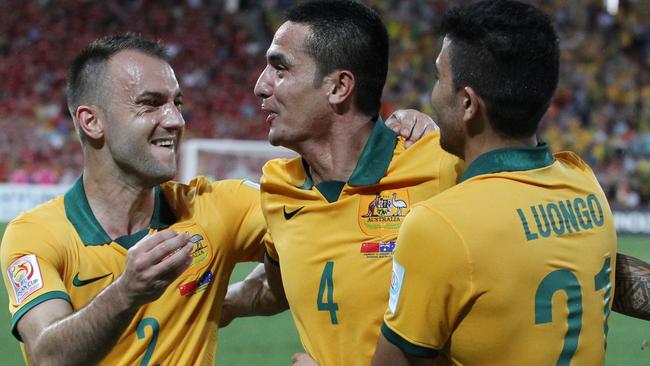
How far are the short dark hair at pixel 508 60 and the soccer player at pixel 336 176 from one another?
71cm

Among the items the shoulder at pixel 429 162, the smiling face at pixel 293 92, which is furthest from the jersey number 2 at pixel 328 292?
the smiling face at pixel 293 92

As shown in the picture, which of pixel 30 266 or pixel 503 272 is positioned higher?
pixel 503 272

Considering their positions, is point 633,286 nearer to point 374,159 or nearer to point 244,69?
point 374,159

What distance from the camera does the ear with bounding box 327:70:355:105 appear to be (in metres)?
3.49

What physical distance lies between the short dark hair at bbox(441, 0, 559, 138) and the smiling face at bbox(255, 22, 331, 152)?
3.02 feet

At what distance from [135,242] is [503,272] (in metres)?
1.69

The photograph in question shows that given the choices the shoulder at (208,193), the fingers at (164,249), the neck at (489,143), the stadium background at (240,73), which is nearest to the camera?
the neck at (489,143)

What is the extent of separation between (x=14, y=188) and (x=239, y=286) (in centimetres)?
1244

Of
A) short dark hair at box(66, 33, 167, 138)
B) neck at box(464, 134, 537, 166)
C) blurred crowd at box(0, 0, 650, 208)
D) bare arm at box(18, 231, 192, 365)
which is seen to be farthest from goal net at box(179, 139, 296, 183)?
neck at box(464, 134, 537, 166)

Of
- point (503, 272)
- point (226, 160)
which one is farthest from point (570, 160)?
point (226, 160)

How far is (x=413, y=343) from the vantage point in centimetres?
253

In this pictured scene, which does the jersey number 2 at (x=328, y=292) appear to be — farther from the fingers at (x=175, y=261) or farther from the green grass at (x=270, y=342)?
the green grass at (x=270, y=342)

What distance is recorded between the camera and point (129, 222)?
3.72 metres

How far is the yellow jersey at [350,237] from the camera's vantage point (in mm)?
3209
